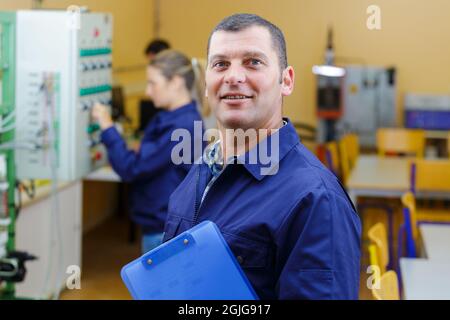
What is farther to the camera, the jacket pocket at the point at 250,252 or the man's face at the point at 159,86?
the man's face at the point at 159,86

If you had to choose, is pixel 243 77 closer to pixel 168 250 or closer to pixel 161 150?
pixel 168 250

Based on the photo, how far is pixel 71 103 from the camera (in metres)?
3.43

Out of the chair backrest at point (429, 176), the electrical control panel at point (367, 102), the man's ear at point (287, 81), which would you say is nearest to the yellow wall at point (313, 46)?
the electrical control panel at point (367, 102)

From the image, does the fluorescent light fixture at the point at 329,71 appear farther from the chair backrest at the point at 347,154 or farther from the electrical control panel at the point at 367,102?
the chair backrest at the point at 347,154

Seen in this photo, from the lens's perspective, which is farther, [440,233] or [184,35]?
[184,35]

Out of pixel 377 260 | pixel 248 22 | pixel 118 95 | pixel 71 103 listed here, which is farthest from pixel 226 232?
pixel 118 95

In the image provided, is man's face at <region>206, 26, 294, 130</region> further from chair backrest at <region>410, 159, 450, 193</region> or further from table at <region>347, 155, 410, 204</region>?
chair backrest at <region>410, 159, 450, 193</region>

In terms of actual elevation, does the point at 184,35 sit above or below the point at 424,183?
above

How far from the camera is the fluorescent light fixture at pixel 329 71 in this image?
730 cm

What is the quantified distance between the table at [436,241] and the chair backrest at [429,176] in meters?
0.95

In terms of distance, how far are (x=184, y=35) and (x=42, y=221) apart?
357cm

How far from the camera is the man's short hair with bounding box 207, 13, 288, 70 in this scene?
133cm

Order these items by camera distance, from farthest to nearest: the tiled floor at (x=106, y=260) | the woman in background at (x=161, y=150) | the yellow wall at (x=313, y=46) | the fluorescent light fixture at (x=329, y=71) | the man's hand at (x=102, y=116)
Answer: the fluorescent light fixture at (x=329, y=71) → the yellow wall at (x=313, y=46) → the tiled floor at (x=106, y=260) → the man's hand at (x=102, y=116) → the woman in background at (x=161, y=150)
